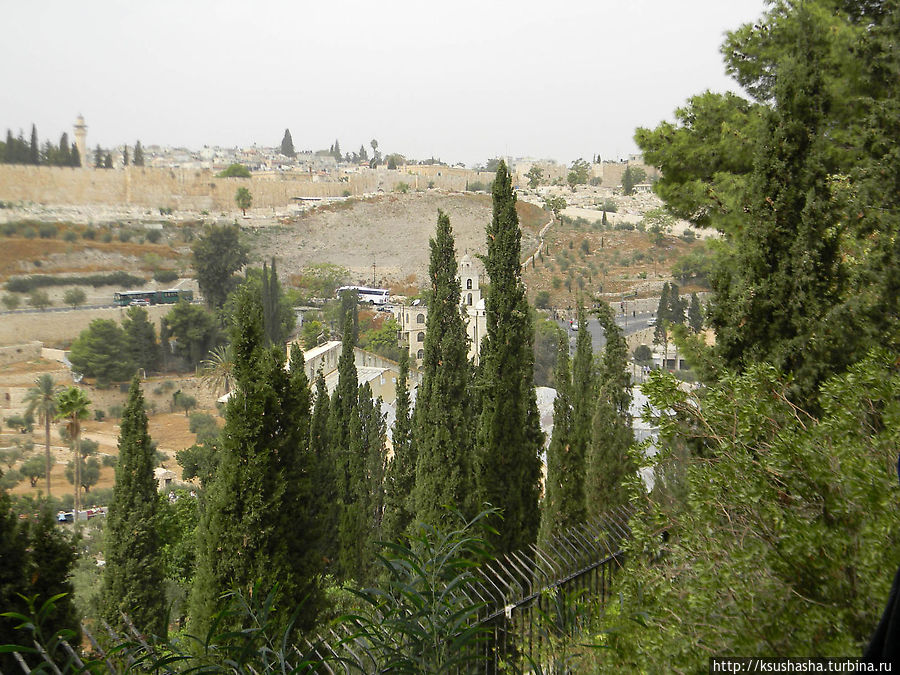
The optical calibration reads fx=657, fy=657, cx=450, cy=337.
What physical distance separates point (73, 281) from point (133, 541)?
1931 inches

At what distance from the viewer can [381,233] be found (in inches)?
2731

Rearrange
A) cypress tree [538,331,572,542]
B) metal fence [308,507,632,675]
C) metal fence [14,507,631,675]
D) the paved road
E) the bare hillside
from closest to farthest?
1. metal fence [14,507,631,675]
2. metal fence [308,507,632,675]
3. cypress tree [538,331,572,542]
4. the paved road
5. the bare hillside

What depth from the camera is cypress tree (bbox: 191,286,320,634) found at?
476 centimetres

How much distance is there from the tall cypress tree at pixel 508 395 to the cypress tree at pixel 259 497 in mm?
3190

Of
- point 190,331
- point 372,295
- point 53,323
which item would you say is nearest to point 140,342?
point 190,331

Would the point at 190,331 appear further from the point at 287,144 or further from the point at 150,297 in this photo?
the point at 287,144

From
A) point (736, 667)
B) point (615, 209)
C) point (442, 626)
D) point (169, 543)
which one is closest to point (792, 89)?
point (736, 667)

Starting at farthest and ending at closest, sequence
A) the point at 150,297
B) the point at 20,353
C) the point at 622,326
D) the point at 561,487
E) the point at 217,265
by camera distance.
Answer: the point at 150,297 → the point at 217,265 → the point at 622,326 → the point at 20,353 → the point at 561,487

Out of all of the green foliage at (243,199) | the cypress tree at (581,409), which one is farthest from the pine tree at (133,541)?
the green foliage at (243,199)

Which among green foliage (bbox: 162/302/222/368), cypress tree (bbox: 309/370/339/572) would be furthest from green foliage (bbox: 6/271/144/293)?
cypress tree (bbox: 309/370/339/572)

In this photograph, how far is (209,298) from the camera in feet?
159

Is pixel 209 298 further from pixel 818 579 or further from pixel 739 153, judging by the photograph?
pixel 818 579

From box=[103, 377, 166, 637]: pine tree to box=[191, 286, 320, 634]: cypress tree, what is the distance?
4968mm

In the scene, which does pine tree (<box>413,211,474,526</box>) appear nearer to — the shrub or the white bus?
the white bus
